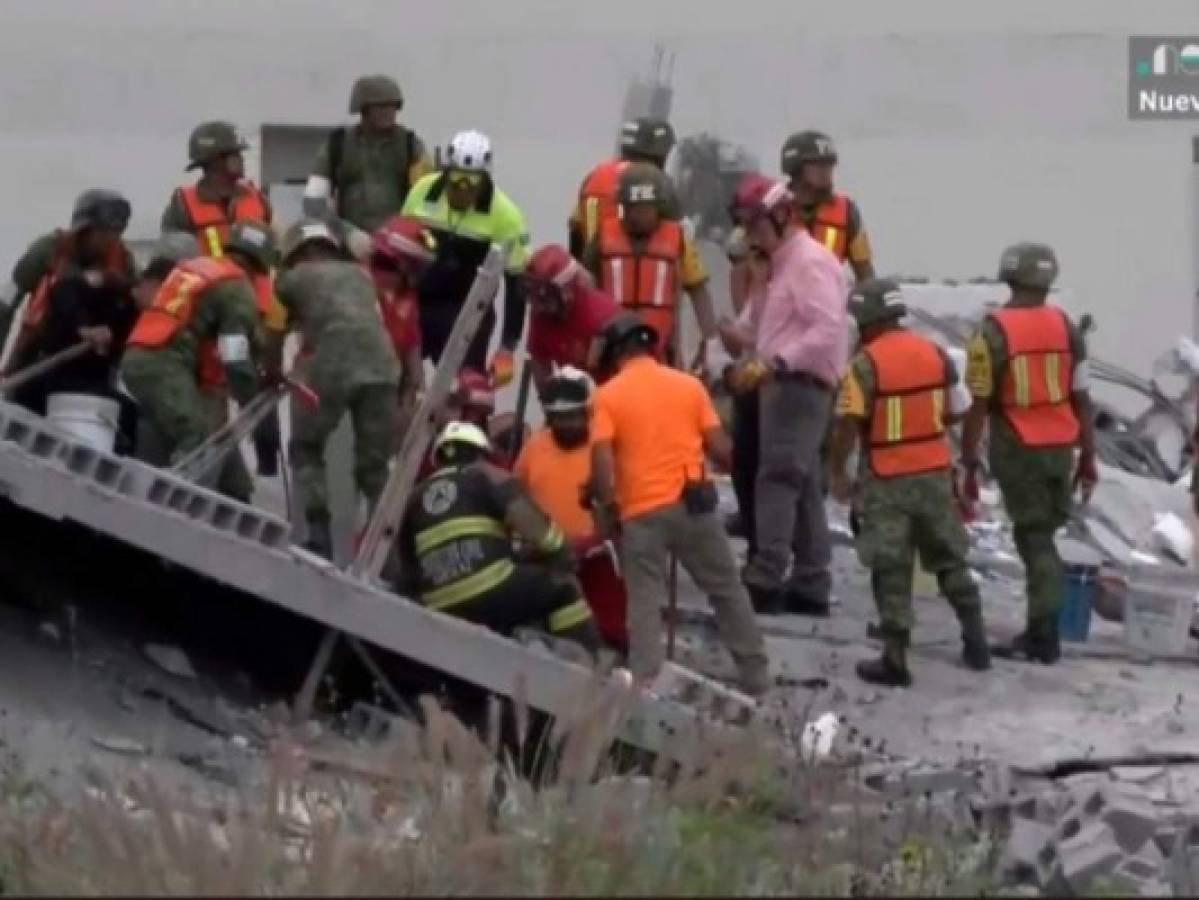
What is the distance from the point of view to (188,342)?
39.9ft

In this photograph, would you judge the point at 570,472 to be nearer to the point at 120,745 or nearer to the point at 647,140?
the point at 120,745

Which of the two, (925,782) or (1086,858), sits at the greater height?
(1086,858)

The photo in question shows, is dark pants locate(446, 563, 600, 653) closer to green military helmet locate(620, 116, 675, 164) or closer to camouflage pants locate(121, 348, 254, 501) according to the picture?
camouflage pants locate(121, 348, 254, 501)

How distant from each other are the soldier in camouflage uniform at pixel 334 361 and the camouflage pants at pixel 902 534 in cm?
194

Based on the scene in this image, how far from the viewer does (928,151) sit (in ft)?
62.4

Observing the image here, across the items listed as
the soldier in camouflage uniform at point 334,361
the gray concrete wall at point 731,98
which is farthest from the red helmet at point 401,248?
the gray concrete wall at point 731,98

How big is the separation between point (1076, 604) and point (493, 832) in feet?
23.2

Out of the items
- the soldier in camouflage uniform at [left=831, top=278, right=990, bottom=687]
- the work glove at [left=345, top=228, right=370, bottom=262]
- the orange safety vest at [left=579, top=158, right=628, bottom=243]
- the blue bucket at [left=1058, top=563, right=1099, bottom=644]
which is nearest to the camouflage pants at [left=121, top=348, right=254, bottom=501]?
the work glove at [left=345, top=228, right=370, bottom=262]

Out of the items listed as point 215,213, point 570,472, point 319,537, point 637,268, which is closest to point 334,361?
point 319,537

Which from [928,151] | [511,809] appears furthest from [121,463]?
[928,151]

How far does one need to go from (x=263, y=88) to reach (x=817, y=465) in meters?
6.05

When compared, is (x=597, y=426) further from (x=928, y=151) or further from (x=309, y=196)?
(x=928, y=151)

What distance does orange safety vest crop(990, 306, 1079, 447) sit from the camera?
12.9 meters

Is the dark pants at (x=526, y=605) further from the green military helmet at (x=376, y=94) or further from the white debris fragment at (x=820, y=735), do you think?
the green military helmet at (x=376, y=94)
